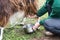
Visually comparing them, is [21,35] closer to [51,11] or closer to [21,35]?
[21,35]

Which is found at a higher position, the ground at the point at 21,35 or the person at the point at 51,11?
the person at the point at 51,11

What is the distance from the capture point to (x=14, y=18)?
224 centimetres

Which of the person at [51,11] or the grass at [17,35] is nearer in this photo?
the person at [51,11]

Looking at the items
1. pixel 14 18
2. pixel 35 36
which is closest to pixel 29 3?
pixel 14 18

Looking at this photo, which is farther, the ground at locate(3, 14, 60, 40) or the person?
the ground at locate(3, 14, 60, 40)

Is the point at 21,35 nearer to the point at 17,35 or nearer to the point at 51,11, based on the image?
the point at 17,35

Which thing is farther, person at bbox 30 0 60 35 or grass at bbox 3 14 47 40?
grass at bbox 3 14 47 40

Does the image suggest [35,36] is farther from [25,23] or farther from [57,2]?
[57,2]

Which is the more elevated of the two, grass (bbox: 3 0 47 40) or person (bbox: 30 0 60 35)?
person (bbox: 30 0 60 35)

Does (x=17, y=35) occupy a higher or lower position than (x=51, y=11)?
lower

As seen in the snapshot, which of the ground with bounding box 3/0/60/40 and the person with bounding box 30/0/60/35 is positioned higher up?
the person with bounding box 30/0/60/35

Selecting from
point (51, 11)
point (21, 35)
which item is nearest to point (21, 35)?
point (21, 35)

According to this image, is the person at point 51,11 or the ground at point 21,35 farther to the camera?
the ground at point 21,35

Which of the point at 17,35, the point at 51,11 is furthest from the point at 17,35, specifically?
the point at 51,11
